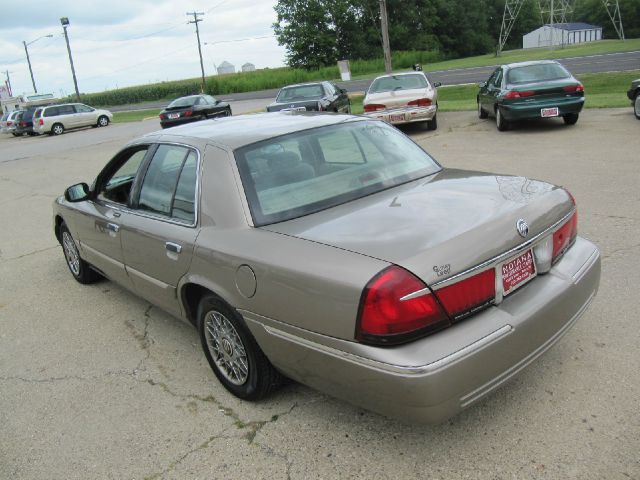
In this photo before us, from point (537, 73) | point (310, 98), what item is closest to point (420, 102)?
point (537, 73)

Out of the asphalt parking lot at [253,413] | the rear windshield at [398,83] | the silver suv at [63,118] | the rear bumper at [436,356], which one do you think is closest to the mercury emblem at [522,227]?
the rear bumper at [436,356]

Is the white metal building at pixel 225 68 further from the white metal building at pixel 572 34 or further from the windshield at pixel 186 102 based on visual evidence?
the windshield at pixel 186 102

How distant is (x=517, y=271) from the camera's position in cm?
274

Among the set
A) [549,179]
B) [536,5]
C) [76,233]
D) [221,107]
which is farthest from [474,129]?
[536,5]

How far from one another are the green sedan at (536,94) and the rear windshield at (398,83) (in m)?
2.17

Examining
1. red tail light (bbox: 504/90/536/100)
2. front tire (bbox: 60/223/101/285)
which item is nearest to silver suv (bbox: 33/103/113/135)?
red tail light (bbox: 504/90/536/100)

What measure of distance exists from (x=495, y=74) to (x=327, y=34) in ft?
229

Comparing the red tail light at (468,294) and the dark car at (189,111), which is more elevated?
the dark car at (189,111)

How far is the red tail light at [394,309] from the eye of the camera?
7.75ft

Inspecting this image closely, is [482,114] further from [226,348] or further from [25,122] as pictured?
[25,122]

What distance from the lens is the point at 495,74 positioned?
13719 millimetres

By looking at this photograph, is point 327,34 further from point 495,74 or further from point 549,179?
point 549,179

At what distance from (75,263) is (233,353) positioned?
121 inches

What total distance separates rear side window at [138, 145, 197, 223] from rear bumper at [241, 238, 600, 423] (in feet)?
3.14
